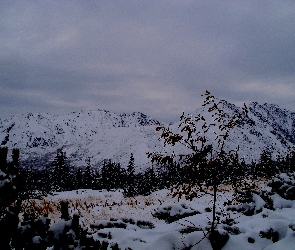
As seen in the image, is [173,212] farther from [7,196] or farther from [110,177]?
[110,177]

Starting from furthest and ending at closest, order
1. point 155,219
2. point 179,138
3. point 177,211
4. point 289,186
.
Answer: point 155,219
point 177,211
point 289,186
point 179,138

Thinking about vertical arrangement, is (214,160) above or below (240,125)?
below

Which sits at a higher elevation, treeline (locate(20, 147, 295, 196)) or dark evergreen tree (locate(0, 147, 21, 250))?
treeline (locate(20, 147, 295, 196))

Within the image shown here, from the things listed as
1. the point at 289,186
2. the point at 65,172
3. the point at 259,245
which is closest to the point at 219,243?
the point at 259,245

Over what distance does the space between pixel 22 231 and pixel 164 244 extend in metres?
3.14

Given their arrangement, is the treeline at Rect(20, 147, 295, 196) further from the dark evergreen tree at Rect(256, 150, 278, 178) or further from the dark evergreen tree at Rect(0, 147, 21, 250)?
the dark evergreen tree at Rect(0, 147, 21, 250)

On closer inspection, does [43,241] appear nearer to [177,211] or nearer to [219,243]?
[219,243]

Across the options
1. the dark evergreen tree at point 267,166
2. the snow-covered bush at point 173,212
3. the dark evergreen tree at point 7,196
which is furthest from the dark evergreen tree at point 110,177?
the dark evergreen tree at point 7,196

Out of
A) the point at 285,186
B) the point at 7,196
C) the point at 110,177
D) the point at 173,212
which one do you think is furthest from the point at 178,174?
the point at 110,177

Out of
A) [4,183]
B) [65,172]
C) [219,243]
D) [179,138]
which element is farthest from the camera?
[65,172]

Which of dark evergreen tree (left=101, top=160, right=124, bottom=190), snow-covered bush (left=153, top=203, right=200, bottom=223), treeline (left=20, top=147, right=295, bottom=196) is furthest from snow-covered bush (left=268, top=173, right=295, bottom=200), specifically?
dark evergreen tree (left=101, top=160, right=124, bottom=190)

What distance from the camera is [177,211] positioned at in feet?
Result: 33.7

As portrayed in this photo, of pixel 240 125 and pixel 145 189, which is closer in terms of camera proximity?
pixel 240 125

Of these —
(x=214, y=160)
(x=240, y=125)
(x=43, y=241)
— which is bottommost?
(x=43, y=241)
